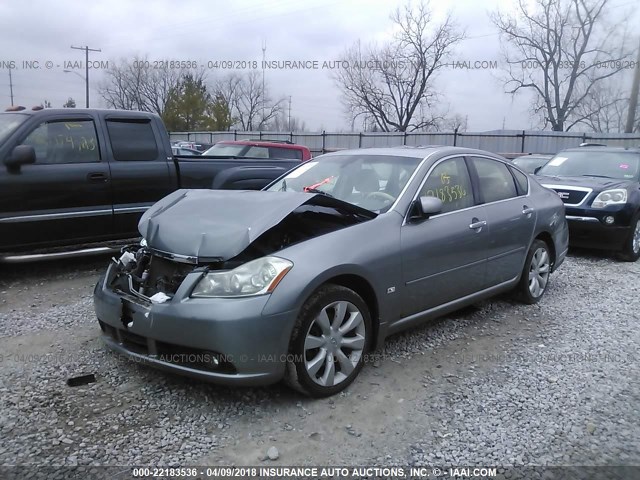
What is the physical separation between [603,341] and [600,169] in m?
4.96

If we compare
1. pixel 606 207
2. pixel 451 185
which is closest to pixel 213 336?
pixel 451 185

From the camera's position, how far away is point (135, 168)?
236 inches

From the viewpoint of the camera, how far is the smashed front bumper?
2.81 m

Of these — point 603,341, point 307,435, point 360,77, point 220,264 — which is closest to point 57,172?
point 220,264

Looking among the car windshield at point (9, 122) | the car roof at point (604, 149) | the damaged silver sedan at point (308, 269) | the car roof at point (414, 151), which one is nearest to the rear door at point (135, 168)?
the car windshield at point (9, 122)

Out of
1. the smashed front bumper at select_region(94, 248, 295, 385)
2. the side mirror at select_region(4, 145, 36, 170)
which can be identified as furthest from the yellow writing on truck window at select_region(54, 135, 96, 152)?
the smashed front bumper at select_region(94, 248, 295, 385)

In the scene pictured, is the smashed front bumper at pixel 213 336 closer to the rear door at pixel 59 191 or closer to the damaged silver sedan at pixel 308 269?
the damaged silver sedan at pixel 308 269

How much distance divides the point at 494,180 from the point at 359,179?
56.2 inches

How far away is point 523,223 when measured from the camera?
4.82 metres

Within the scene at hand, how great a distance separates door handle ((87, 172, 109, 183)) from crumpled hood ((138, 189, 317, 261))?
221 centimetres

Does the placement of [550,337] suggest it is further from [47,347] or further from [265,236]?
[47,347]

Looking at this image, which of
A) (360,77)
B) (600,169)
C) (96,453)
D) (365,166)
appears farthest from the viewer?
(360,77)

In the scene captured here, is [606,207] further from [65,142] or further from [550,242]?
[65,142]

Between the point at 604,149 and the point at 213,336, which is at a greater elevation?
the point at 604,149
